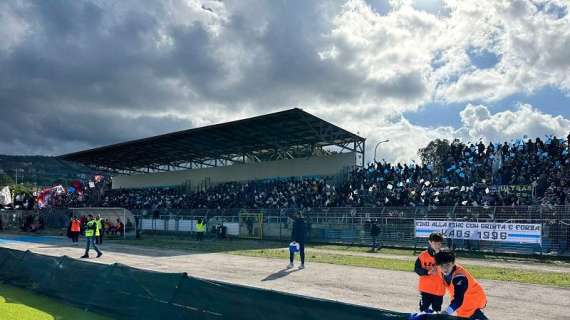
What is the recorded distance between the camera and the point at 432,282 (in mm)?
6500

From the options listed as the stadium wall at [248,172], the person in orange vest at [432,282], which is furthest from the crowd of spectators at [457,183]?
the person in orange vest at [432,282]

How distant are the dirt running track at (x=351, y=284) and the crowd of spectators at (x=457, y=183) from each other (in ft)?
34.3

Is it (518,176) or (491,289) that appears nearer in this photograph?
(491,289)

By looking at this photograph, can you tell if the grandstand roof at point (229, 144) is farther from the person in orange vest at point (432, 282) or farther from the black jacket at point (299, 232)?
the person in orange vest at point (432, 282)

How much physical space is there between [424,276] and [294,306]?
194 centimetres

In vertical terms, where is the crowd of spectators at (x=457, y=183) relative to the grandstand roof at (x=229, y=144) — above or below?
below

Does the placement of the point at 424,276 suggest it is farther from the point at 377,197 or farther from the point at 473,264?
the point at 377,197

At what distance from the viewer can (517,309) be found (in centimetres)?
1022

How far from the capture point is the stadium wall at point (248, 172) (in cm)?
4059

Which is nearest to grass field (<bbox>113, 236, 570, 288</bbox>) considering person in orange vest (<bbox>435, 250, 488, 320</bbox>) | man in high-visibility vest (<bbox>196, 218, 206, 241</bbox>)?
man in high-visibility vest (<bbox>196, 218, 206, 241</bbox>)

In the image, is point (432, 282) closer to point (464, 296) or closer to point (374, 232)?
point (464, 296)

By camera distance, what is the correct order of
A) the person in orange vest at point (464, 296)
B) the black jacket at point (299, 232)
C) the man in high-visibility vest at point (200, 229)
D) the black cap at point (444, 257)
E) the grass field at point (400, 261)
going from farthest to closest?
the man in high-visibility vest at point (200, 229), the black jacket at point (299, 232), the grass field at point (400, 261), the black cap at point (444, 257), the person in orange vest at point (464, 296)

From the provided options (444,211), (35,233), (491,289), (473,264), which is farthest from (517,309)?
(35,233)

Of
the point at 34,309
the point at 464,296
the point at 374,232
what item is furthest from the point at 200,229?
the point at 464,296
